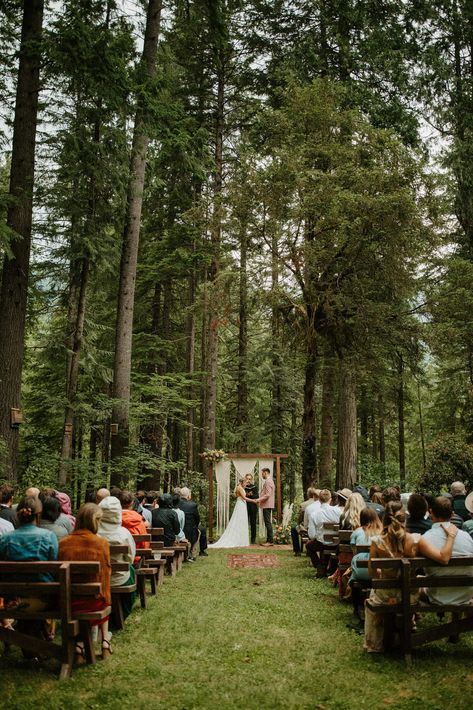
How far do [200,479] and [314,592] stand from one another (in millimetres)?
10496

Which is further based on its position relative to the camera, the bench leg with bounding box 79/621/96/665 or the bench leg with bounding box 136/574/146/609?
the bench leg with bounding box 136/574/146/609

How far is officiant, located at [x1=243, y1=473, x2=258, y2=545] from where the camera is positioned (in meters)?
15.6

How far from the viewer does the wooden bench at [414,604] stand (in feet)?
16.3

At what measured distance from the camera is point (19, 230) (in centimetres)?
1026

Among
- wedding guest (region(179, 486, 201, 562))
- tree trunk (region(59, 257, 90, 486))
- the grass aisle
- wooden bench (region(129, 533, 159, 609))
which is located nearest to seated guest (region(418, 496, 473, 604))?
the grass aisle

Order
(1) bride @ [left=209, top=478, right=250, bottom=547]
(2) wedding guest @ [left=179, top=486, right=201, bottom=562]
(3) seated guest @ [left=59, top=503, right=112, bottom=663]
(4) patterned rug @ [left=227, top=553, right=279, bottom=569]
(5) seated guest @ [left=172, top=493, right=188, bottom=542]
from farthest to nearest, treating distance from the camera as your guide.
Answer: (1) bride @ [left=209, top=478, right=250, bottom=547] < (2) wedding guest @ [left=179, top=486, right=201, bottom=562] < (4) patterned rug @ [left=227, top=553, right=279, bottom=569] < (5) seated guest @ [left=172, top=493, right=188, bottom=542] < (3) seated guest @ [left=59, top=503, right=112, bottom=663]

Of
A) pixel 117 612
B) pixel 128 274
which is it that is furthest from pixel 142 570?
pixel 128 274

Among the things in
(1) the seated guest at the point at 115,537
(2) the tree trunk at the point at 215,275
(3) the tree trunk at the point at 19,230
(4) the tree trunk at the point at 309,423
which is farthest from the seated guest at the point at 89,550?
(2) the tree trunk at the point at 215,275

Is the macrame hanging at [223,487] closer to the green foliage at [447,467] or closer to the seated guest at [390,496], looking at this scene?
the green foliage at [447,467]

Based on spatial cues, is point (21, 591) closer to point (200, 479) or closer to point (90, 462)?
point (90, 462)

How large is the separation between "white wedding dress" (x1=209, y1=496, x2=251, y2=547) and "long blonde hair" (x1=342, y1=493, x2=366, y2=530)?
7.36m

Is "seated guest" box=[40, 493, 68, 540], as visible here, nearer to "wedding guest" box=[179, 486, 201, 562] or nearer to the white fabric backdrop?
"wedding guest" box=[179, 486, 201, 562]

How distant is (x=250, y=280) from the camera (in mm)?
15555

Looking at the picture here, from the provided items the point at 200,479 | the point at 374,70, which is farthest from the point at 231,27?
the point at 200,479
